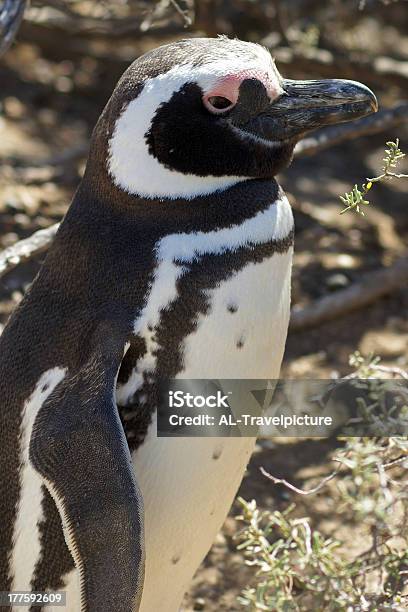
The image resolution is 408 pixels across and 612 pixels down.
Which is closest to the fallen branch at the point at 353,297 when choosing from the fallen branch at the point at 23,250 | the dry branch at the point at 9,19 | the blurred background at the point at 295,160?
the blurred background at the point at 295,160

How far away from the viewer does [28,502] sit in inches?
75.2

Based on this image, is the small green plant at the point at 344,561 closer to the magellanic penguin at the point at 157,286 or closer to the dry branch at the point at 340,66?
the magellanic penguin at the point at 157,286

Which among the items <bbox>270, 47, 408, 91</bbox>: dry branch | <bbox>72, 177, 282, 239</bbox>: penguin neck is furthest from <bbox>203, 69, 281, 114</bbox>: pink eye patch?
<bbox>270, 47, 408, 91</bbox>: dry branch

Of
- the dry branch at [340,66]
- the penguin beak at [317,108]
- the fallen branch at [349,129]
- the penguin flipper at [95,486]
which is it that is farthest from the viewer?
the dry branch at [340,66]

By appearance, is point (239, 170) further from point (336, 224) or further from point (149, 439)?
point (336, 224)

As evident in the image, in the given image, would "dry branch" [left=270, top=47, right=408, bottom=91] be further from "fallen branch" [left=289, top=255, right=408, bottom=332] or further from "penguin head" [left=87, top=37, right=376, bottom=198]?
"penguin head" [left=87, top=37, right=376, bottom=198]

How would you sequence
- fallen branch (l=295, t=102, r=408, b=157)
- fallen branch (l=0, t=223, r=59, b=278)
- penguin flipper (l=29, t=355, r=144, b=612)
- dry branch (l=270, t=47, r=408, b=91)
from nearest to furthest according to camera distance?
penguin flipper (l=29, t=355, r=144, b=612)
fallen branch (l=0, t=223, r=59, b=278)
fallen branch (l=295, t=102, r=408, b=157)
dry branch (l=270, t=47, r=408, b=91)

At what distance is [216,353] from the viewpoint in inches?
74.5

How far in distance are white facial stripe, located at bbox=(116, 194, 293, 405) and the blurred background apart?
847 mm

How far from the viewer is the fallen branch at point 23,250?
100 inches

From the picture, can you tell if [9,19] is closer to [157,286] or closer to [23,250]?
[23,250]

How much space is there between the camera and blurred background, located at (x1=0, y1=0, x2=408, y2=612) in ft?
9.62

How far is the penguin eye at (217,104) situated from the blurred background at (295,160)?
0.75 m

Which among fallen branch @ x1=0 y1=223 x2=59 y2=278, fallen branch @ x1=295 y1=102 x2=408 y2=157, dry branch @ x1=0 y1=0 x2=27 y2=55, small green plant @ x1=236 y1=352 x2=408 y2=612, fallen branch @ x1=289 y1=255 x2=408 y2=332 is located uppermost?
dry branch @ x1=0 y1=0 x2=27 y2=55
